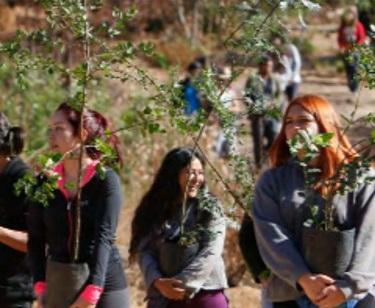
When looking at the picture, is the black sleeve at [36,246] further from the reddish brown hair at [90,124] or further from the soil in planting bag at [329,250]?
the soil in planting bag at [329,250]

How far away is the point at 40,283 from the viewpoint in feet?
17.6

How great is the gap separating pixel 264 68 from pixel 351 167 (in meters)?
8.17

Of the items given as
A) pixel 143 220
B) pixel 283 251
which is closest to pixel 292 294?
pixel 283 251

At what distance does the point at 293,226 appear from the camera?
4875 millimetres

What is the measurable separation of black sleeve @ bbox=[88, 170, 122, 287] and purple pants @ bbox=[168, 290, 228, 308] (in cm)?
56

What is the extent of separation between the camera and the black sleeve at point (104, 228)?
203 inches

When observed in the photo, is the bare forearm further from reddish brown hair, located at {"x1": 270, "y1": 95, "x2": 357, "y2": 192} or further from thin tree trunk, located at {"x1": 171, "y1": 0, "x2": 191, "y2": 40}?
thin tree trunk, located at {"x1": 171, "y1": 0, "x2": 191, "y2": 40}

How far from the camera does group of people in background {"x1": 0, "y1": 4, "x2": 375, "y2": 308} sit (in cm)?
478

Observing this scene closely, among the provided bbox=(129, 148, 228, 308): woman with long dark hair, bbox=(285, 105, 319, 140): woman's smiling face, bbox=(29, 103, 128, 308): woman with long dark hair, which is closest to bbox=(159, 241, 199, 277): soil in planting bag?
bbox=(129, 148, 228, 308): woman with long dark hair

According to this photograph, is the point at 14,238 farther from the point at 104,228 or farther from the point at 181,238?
the point at 181,238

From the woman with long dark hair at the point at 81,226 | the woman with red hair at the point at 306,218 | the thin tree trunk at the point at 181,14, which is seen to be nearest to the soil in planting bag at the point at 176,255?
the woman with long dark hair at the point at 81,226

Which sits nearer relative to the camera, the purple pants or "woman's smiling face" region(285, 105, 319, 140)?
"woman's smiling face" region(285, 105, 319, 140)

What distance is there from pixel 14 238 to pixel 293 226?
145 centimetres

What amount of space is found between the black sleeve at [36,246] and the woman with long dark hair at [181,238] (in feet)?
1.70
